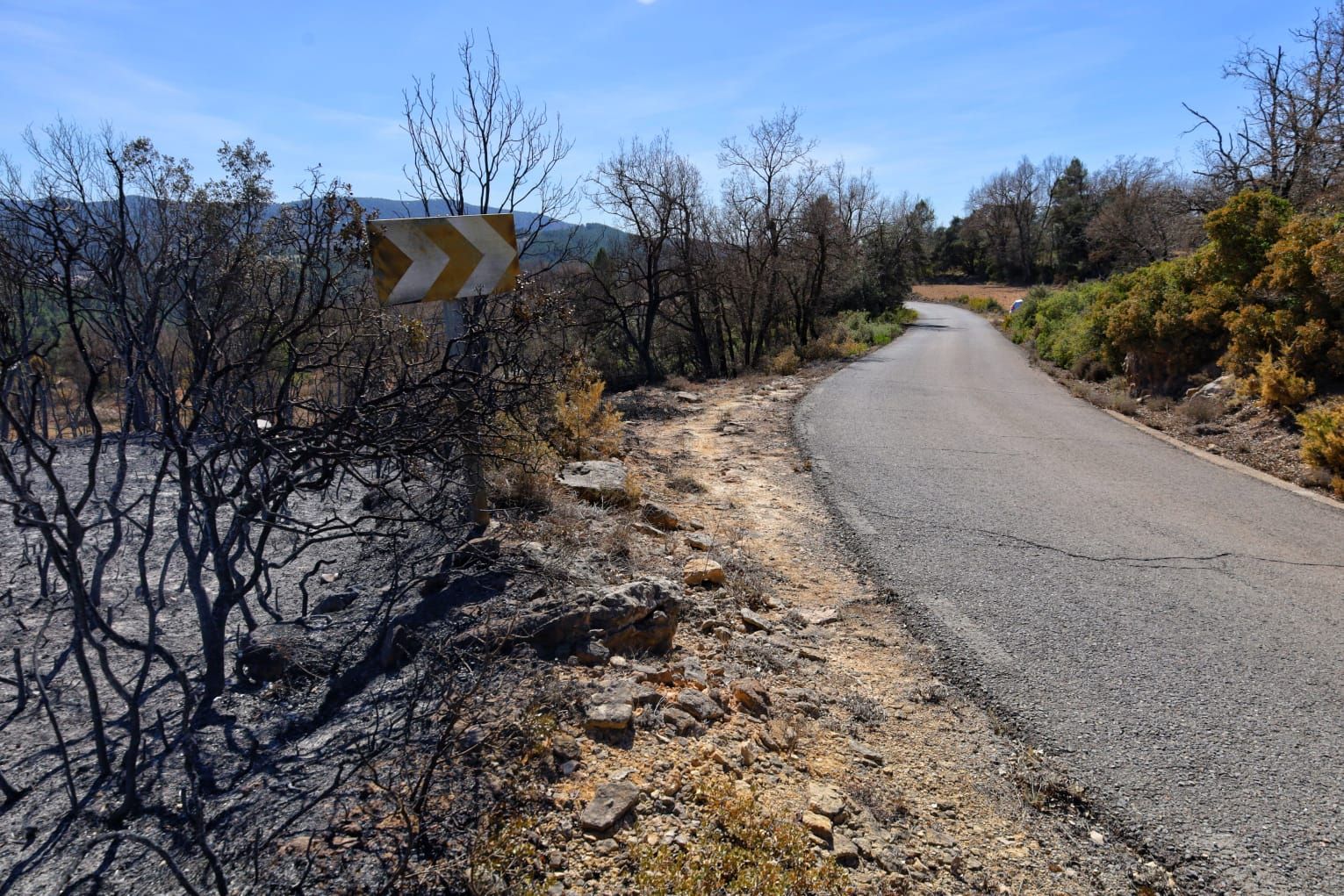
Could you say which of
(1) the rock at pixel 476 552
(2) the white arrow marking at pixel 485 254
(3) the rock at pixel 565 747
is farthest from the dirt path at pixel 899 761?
(2) the white arrow marking at pixel 485 254

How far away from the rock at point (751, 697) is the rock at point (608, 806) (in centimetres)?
102

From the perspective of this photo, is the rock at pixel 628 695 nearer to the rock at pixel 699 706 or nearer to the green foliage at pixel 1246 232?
the rock at pixel 699 706

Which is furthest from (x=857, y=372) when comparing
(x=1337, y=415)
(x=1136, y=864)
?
(x=1136, y=864)

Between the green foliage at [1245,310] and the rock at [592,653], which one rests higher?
the green foliage at [1245,310]

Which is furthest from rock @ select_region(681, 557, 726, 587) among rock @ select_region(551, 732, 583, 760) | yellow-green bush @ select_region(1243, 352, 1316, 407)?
yellow-green bush @ select_region(1243, 352, 1316, 407)

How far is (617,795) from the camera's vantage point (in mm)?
2723

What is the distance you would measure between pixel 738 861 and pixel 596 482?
4.34 m

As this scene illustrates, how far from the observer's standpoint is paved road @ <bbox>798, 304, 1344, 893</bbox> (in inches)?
128

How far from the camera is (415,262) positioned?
4246mm

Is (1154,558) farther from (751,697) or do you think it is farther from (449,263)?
(449,263)

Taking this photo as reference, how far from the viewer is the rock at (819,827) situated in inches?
111

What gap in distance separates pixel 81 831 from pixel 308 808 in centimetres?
74

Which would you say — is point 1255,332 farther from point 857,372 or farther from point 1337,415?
point 857,372

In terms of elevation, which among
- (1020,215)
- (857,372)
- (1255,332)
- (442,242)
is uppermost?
(1020,215)
